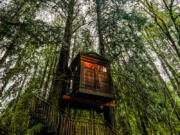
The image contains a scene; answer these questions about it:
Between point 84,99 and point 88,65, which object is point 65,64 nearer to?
point 88,65

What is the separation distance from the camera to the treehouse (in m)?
5.55

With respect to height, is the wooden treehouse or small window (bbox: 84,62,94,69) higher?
small window (bbox: 84,62,94,69)

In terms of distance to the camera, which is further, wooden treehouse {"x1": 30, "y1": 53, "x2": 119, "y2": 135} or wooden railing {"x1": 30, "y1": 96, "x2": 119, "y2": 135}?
wooden treehouse {"x1": 30, "y1": 53, "x2": 119, "y2": 135}

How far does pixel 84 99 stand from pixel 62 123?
1539 mm

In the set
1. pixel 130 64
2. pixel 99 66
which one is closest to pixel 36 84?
pixel 99 66

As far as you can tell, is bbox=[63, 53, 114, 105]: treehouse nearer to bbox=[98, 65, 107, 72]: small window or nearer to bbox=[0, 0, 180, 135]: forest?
bbox=[98, 65, 107, 72]: small window

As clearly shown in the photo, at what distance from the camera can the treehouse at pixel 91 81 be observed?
5.55 metres

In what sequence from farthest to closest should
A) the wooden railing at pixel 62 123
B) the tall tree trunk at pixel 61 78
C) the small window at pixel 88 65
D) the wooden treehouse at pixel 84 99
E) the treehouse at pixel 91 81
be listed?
the small window at pixel 88 65
the tall tree trunk at pixel 61 78
the treehouse at pixel 91 81
the wooden treehouse at pixel 84 99
the wooden railing at pixel 62 123

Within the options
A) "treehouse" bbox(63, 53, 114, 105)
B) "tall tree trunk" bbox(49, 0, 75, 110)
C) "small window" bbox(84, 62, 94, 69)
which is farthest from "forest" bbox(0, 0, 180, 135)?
"small window" bbox(84, 62, 94, 69)

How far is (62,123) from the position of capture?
4.83 metres

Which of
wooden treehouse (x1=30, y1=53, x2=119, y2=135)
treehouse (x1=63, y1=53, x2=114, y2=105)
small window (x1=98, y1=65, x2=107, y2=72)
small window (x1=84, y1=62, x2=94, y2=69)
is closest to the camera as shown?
wooden treehouse (x1=30, y1=53, x2=119, y2=135)

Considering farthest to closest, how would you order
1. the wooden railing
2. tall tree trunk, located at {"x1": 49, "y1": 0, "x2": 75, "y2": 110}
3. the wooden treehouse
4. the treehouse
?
tall tree trunk, located at {"x1": 49, "y1": 0, "x2": 75, "y2": 110}
the treehouse
the wooden treehouse
the wooden railing

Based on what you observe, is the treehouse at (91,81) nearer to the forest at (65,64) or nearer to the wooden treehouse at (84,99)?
the wooden treehouse at (84,99)

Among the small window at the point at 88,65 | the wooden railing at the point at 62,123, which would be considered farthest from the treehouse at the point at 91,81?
the wooden railing at the point at 62,123
